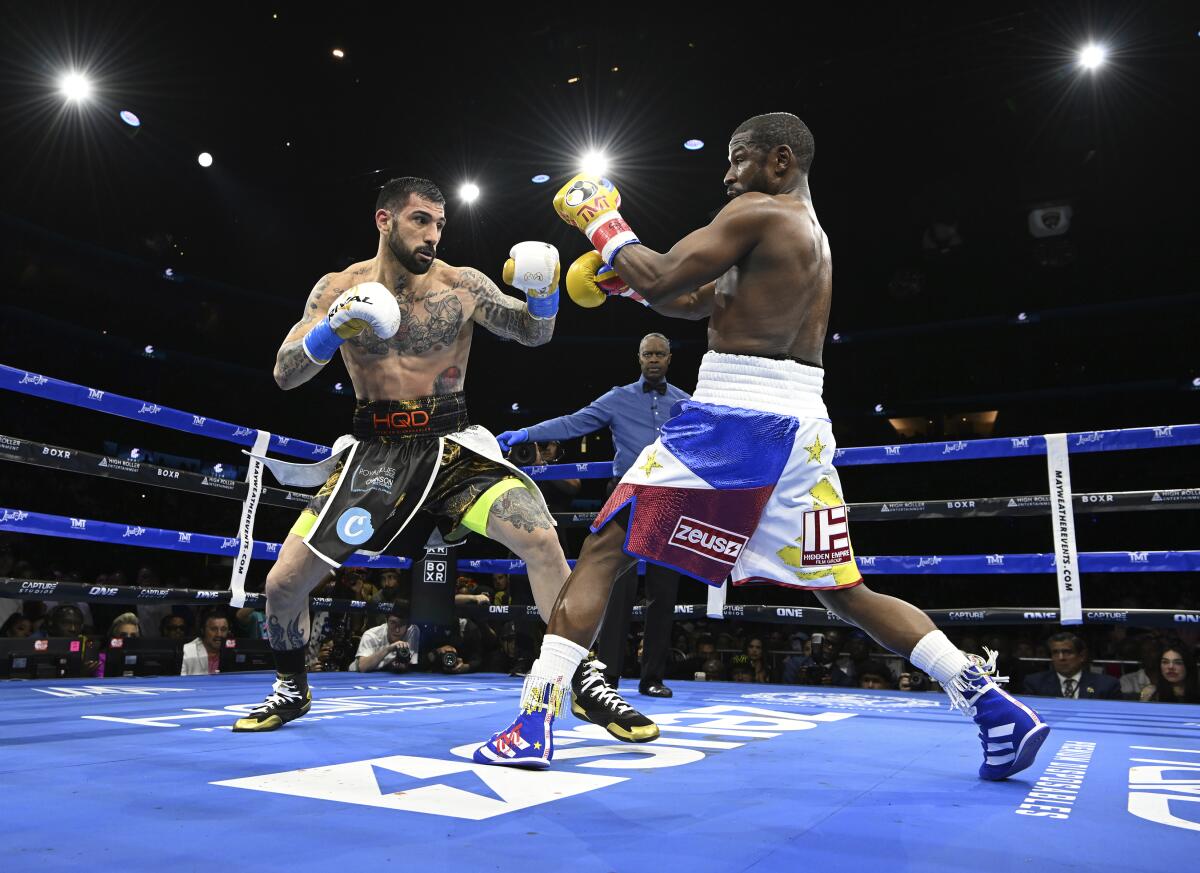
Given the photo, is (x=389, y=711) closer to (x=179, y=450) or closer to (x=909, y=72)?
(x=909, y=72)

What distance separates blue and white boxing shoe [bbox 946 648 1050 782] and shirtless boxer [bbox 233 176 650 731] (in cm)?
100

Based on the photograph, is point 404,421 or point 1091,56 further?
point 1091,56

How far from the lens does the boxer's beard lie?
257 centimetres

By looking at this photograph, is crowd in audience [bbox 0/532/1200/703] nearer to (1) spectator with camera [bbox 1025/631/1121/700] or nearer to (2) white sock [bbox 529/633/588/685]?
(1) spectator with camera [bbox 1025/631/1121/700]

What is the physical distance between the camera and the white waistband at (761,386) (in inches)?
69.1

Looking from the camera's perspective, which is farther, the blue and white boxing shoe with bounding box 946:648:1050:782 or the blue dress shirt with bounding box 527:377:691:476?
the blue dress shirt with bounding box 527:377:691:476

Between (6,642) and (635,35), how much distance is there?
18.8 ft

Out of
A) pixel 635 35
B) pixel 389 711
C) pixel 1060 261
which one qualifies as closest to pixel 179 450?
pixel 635 35

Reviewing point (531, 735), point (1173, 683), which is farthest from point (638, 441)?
point (1173, 683)

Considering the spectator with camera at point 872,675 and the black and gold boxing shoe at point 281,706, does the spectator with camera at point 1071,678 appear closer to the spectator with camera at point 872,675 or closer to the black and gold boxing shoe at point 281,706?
the spectator with camera at point 872,675

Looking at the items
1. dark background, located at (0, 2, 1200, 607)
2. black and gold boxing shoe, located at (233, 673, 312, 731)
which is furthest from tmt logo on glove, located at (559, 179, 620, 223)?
dark background, located at (0, 2, 1200, 607)

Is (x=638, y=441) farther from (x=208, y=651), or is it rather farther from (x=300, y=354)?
(x=208, y=651)

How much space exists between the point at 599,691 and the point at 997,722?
0.89 metres

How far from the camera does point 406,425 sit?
2.43 m
